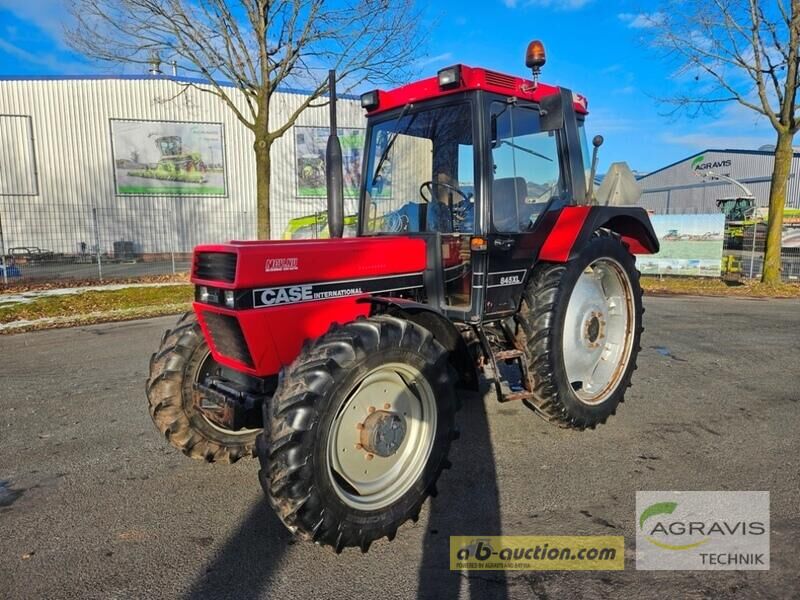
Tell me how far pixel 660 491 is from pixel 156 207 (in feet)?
69.7

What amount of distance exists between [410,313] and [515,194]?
1265 millimetres

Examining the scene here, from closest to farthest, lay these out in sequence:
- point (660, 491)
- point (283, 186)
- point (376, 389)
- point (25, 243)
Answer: point (376, 389) → point (660, 491) → point (25, 243) → point (283, 186)

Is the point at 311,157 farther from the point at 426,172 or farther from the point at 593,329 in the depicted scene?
the point at 593,329

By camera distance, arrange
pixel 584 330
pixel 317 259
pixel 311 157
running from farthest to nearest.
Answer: pixel 311 157 < pixel 584 330 < pixel 317 259

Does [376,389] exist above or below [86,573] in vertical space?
above

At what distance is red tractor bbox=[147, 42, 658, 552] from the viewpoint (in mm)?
2484

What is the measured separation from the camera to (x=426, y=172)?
366cm

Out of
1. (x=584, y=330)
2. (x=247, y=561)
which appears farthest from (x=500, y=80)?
(x=247, y=561)

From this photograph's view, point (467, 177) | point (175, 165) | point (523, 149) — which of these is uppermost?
point (175, 165)

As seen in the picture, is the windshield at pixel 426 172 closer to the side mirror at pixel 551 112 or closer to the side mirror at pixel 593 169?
the side mirror at pixel 551 112

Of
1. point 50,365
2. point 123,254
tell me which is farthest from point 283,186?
point 50,365

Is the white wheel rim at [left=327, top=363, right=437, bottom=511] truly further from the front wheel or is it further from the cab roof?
the cab roof

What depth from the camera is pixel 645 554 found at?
8.30ft

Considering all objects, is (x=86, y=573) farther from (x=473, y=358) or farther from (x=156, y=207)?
(x=156, y=207)
